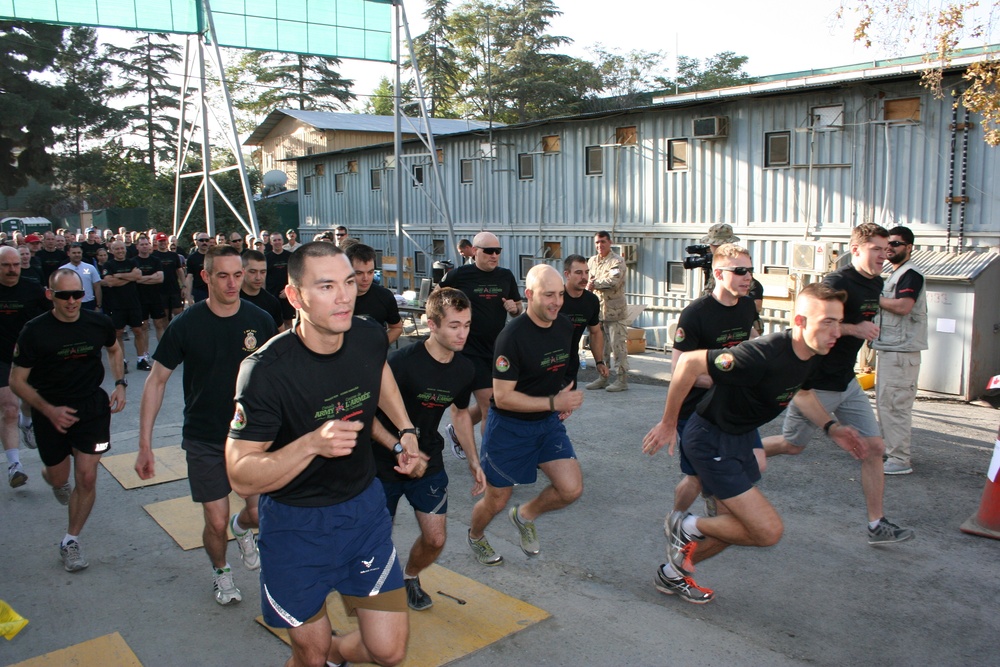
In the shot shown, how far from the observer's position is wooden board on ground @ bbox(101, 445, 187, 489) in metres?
7.02

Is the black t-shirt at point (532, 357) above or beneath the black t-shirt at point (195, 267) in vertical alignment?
beneath

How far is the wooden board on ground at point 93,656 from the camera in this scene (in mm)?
4062

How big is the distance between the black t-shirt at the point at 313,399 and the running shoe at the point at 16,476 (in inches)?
184

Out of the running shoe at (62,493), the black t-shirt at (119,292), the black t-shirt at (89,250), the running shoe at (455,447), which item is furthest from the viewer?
the black t-shirt at (89,250)

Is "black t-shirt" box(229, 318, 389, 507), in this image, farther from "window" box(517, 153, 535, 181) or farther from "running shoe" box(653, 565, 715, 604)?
"window" box(517, 153, 535, 181)

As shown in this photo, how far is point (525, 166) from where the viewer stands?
64.6 feet

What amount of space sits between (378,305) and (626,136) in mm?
11292

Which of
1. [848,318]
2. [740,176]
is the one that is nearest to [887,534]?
[848,318]

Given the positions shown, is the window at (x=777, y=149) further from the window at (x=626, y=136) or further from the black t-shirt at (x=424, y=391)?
the black t-shirt at (x=424, y=391)

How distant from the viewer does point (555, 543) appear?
5613mm

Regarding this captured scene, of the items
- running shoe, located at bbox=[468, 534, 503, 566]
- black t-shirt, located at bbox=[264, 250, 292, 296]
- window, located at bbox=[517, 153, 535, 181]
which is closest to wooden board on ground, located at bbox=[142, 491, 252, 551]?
running shoe, located at bbox=[468, 534, 503, 566]

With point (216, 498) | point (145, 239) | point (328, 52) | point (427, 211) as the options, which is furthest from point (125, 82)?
point (216, 498)

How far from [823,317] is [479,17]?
49093 millimetres

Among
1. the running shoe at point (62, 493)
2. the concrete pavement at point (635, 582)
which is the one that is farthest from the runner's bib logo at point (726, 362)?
the running shoe at point (62, 493)
